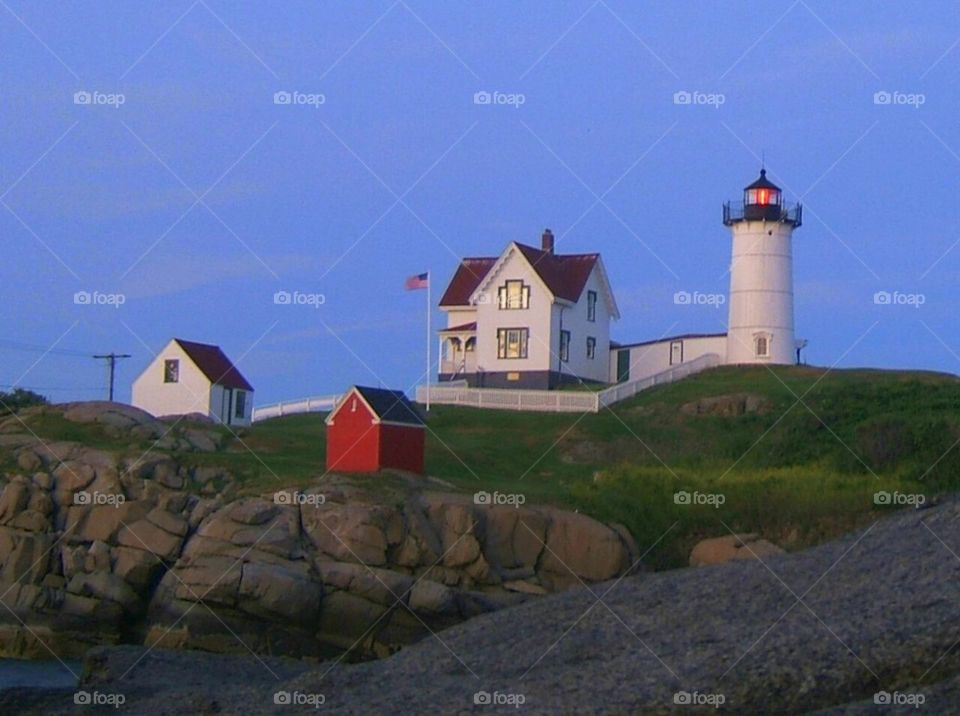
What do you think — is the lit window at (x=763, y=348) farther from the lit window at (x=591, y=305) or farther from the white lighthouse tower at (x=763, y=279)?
the lit window at (x=591, y=305)

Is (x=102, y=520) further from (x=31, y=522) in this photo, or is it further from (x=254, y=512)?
(x=254, y=512)

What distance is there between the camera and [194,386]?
172 ft

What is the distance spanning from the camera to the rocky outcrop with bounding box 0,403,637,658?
3175 centimetres

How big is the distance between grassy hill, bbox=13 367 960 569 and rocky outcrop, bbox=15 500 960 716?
8.34 m

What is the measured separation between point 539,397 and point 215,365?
10613mm

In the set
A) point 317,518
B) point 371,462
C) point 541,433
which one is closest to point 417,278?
point 541,433

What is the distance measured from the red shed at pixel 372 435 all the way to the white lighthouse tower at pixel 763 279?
22.3 meters

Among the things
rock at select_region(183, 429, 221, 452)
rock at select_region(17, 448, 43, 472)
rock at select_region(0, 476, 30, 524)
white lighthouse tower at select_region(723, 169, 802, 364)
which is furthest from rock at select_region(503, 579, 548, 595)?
white lighthouse tower at select_region(723, 169, 802, 364)

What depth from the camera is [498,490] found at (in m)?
37.5

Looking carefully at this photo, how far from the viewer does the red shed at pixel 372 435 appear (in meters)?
38.1

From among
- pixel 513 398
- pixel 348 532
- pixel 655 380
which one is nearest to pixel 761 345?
pixel 655 380

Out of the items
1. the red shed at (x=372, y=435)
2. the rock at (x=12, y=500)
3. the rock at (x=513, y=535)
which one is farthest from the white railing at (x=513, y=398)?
the rock at (x=12, y=500)

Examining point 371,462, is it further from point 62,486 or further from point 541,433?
point 541,433

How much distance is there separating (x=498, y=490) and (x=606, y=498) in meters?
2.58
